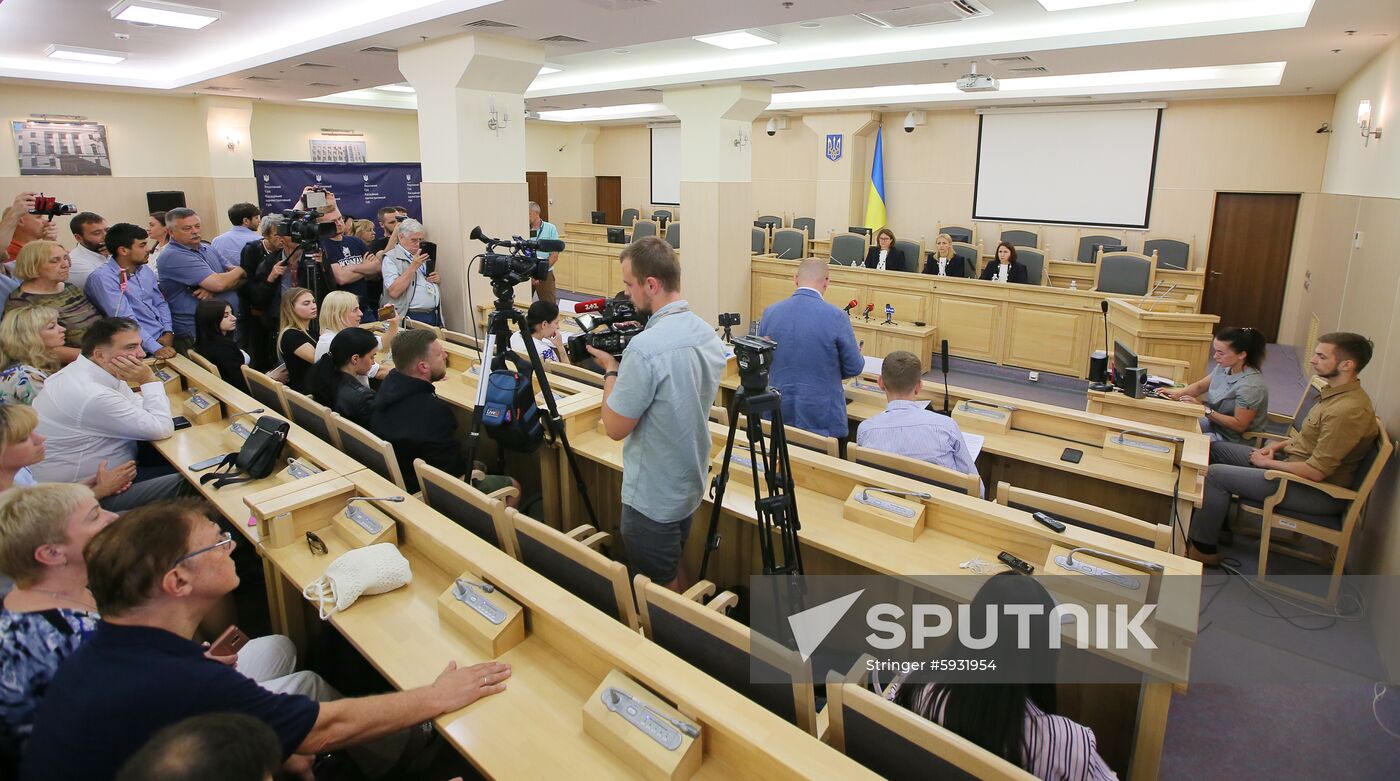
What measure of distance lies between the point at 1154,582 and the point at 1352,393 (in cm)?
239

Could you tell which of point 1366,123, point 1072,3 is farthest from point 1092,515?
point 1366,123

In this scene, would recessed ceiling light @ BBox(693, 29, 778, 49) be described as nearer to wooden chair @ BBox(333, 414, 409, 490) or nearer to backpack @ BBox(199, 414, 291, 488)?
wooden chair @ BBox(333, 414, 409, 490)

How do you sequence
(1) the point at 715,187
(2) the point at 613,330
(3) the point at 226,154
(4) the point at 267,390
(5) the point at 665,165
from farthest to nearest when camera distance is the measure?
(5) the point at 665,165
(3) the point at 226,154
(1) the point at 715,187
(4) the point at 267,390
(2) the point at 613,330

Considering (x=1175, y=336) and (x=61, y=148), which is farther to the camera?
(x=61, y=148)

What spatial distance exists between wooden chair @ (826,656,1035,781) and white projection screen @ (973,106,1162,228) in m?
10.7

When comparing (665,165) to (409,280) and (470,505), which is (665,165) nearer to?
(409,280)

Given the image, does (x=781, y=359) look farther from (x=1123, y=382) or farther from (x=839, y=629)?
A: (x=1123, y=382)

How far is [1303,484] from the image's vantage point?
3.80 meters

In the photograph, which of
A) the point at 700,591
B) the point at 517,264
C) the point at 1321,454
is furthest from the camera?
the point at 1321,454

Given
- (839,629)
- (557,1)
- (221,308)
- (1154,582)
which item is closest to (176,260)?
(221,308)

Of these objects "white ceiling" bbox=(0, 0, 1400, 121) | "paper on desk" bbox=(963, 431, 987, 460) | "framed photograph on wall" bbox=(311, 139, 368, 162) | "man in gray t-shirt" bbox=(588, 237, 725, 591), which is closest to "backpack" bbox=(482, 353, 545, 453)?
"man in gray t-shirt" bbox=(588, 237, 725, 591)

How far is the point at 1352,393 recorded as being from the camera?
3684 millimetres

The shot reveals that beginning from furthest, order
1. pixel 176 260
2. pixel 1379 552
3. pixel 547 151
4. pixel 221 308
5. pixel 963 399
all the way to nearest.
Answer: pixel 547 151 < pixel 176 260 < pixel 221 308 < pixel 963 399 < pixel 1379 552

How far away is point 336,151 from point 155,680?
12747 mm
